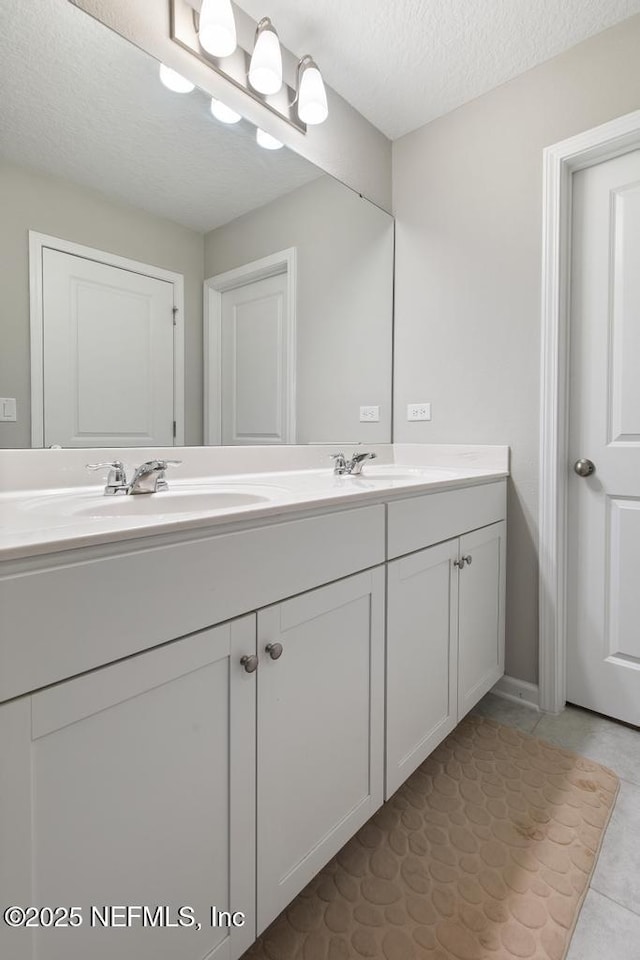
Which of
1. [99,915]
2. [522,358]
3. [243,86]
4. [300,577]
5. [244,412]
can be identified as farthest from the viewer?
[522,358]

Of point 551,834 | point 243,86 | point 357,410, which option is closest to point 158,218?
point 243,86

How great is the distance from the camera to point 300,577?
896mm

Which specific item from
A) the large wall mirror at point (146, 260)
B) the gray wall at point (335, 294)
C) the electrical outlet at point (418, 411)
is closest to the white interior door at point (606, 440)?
the electrical outlet at point (418, 411)

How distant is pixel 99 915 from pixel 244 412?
122cm

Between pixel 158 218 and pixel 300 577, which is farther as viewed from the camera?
pixel 158 218

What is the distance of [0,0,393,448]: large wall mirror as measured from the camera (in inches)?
42.0

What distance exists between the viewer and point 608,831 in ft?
3.86

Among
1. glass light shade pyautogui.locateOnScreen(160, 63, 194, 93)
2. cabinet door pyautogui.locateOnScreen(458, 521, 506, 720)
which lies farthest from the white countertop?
glass light shade pyautogui.locateOnScreen(160, 63, 194, 93)

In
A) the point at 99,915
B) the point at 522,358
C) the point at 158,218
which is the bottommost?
the point at 99,915

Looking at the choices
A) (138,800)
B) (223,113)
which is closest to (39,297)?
(223,113)

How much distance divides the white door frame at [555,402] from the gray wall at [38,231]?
120cm

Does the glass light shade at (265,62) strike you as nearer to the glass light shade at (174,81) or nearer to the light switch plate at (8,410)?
the glass light shade at (174,81)

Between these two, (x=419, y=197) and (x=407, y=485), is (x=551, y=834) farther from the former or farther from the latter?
(x=419, y=197)

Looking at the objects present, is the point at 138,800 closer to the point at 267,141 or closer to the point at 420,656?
the point at 420,656
